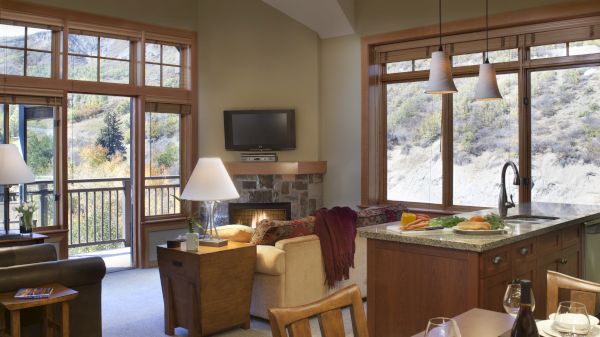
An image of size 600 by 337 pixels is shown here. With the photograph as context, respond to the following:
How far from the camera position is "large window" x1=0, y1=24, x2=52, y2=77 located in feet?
20.7

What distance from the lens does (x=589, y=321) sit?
1634mm

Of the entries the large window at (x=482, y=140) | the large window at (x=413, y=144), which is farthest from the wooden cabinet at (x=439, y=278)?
the large window at (x=413, y=144)

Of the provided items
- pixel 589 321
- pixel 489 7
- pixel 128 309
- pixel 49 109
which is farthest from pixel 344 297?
pixel 49 109

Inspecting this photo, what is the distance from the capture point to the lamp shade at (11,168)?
5.03 m

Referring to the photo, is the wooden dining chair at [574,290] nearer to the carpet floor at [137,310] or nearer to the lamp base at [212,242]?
the carpet floor at [137,310]

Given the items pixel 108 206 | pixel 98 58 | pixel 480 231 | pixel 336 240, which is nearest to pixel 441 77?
pixel 480 231

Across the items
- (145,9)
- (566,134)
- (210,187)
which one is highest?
(145,9)

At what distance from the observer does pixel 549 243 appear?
148 inches

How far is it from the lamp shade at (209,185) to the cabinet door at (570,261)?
234cm

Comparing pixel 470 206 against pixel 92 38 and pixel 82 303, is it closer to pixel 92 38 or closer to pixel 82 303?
pixel 82 303

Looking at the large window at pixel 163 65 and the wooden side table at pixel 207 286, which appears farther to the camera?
the large window at pixel 163 65

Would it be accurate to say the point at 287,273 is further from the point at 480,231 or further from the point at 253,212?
the point at 253,212

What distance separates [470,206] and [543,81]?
154 cm

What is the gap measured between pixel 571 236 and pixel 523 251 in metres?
0.87
